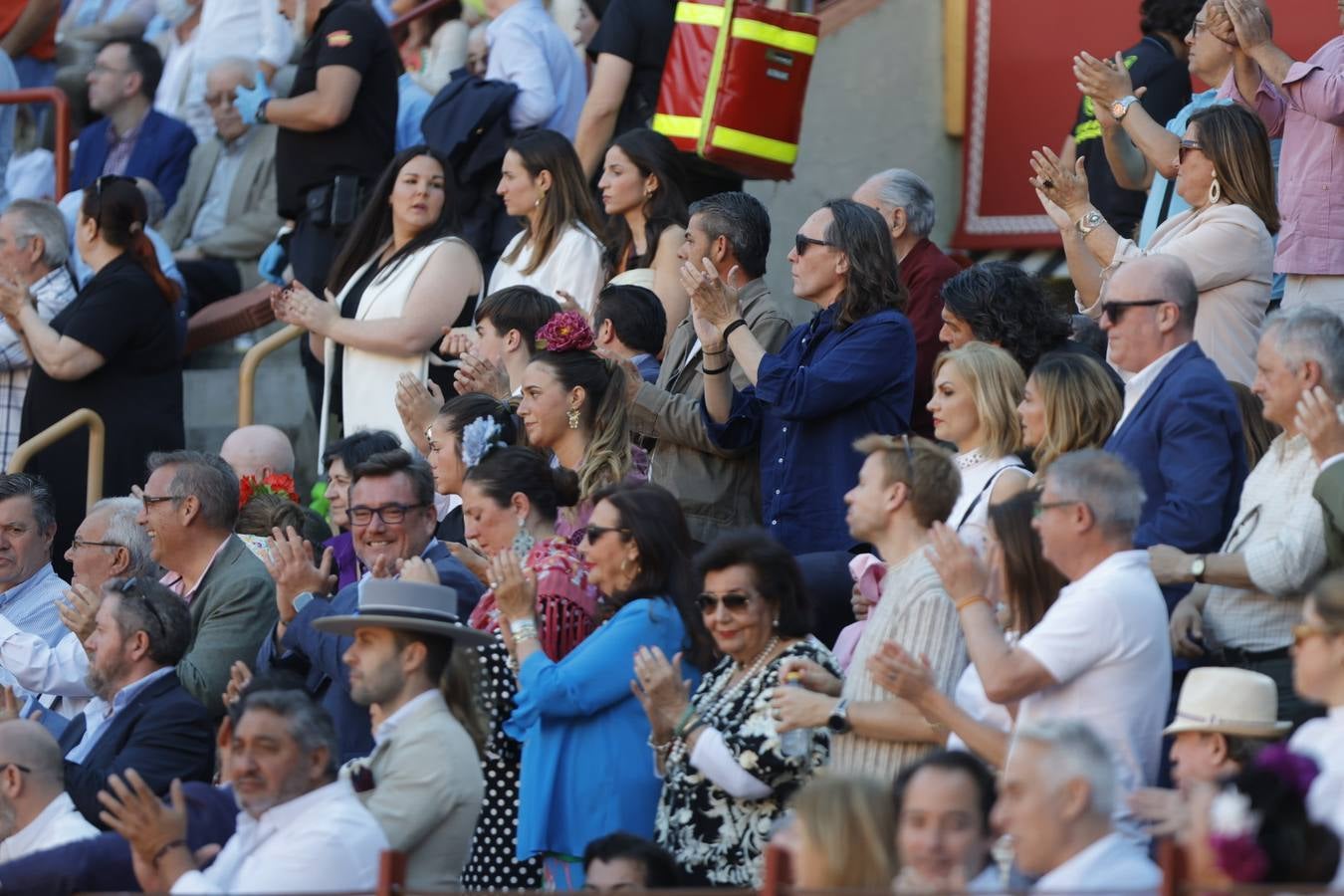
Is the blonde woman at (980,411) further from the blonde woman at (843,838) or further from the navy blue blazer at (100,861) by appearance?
the navy blue blazer at (100,861)

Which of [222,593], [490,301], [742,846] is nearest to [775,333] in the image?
[490,301]

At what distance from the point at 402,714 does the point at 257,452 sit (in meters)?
3.70

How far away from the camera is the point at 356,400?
10.3m

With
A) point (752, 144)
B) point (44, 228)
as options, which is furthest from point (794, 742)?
point (44, 228)

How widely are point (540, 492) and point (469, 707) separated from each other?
1.16 metres

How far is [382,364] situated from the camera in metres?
10.2

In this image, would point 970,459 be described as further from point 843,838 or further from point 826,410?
point 843,838

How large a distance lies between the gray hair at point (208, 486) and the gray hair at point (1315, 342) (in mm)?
3654

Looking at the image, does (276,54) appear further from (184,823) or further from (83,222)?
(184,823)

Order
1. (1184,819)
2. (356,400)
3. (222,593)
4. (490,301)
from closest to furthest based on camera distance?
(1184,819) < (222,593) < (490,301) < (356,400)

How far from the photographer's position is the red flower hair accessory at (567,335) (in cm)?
830

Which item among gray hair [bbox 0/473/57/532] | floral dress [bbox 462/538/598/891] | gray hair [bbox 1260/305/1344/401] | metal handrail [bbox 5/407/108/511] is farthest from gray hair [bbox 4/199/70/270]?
gray hair [bbox 1260/305/1344/401]

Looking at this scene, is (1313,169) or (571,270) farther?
(571,270)

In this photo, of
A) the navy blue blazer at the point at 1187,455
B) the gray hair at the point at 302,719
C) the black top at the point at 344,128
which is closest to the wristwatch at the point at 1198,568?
the navy blue blazer at the point at 1187,455
